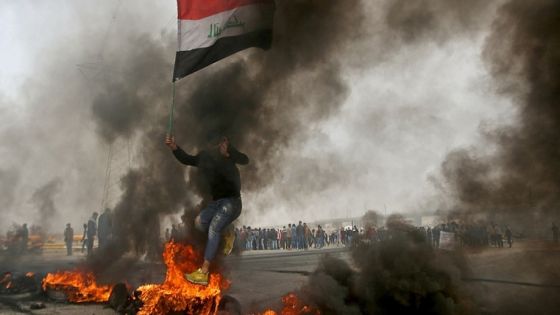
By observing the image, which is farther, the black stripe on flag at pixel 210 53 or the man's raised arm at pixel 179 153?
the black stripe on flag at pixel 210 53

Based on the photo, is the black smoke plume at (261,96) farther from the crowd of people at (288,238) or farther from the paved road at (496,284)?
the crowd of people at (288,238)

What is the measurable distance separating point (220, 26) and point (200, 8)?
16.2 inches

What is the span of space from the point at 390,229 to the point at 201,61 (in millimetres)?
3722

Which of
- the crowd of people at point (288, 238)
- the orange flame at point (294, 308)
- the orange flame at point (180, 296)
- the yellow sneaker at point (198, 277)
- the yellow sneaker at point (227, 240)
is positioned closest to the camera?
the orange flame at point (294, 308)

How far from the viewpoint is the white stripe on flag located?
7137 mm

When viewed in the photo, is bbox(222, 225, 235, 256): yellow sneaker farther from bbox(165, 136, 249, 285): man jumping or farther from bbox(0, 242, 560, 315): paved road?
bbox(0, 242, 560, 315): paved road

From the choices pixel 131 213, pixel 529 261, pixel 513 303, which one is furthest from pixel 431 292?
pixel 131 213

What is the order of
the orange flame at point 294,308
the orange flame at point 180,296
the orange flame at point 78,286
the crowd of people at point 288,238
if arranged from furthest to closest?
the crowd of people at point 288,238 < the orange flame at point 78,286 < the orange flame at point 180,296 < the orange flame at point 294,308

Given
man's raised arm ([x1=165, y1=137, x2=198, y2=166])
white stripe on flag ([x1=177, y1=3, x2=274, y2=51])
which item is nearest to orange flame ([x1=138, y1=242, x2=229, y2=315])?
man's raised arm ([x1=165, y1=137, x2=198, y2=166])

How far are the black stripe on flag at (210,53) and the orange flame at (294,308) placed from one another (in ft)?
11.5

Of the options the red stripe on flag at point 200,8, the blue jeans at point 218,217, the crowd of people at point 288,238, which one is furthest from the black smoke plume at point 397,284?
the crowd of people at point 288,238

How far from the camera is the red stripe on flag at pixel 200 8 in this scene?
23.4 feet

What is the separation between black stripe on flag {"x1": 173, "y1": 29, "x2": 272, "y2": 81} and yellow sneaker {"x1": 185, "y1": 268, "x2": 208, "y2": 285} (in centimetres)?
282

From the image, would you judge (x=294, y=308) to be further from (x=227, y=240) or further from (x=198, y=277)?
(x=227, y=240)
